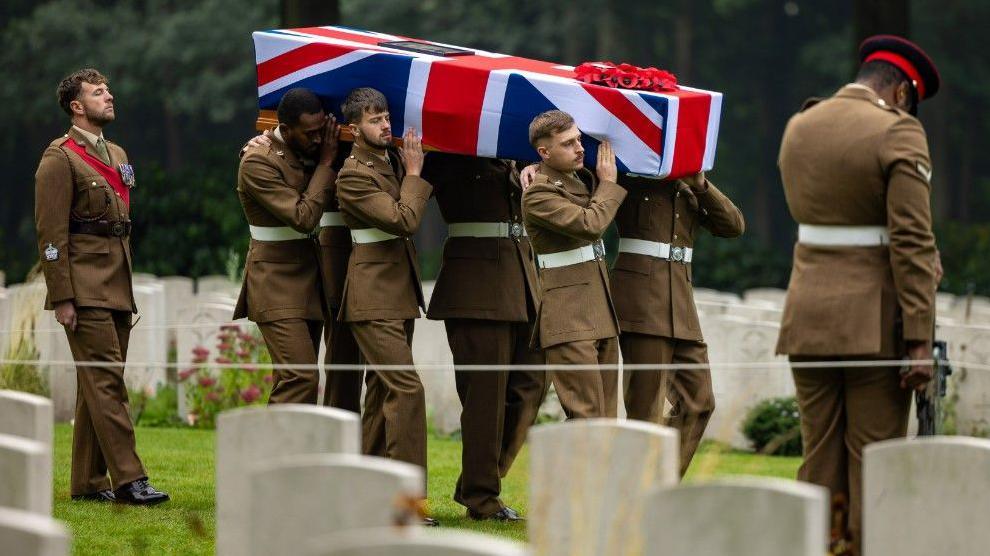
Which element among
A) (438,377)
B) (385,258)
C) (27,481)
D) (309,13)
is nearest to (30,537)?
(27,481)

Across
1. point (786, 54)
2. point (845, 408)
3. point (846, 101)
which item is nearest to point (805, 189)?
point (846, 101)

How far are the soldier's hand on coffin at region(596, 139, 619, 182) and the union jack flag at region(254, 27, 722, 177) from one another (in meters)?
0.04

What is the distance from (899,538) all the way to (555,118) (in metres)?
2.77

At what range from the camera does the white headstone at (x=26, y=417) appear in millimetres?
5207

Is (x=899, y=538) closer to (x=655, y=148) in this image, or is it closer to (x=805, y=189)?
(x=805, y=189)

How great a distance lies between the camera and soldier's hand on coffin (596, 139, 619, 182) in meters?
7.29

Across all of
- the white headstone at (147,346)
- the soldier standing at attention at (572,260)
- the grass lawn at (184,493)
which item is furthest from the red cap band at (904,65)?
the white headstone at (147,346)

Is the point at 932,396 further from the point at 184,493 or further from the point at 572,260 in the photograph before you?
the point at 184,493

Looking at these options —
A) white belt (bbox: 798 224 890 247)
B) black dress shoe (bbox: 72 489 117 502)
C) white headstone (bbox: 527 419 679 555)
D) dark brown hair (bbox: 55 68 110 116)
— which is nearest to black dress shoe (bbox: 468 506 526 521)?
black dress shoe (bbox: 72 489 117 502)

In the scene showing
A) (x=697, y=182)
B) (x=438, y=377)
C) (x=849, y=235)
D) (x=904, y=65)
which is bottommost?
(x=438, y=377)

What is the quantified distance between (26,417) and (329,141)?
2686mm

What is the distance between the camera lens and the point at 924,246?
19.2 ft

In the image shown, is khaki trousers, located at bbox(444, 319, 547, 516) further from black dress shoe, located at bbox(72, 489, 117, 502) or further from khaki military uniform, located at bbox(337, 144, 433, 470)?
black dress shoe, located at bbox(72, 489, 117, 502)

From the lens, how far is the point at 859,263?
19.9ft
